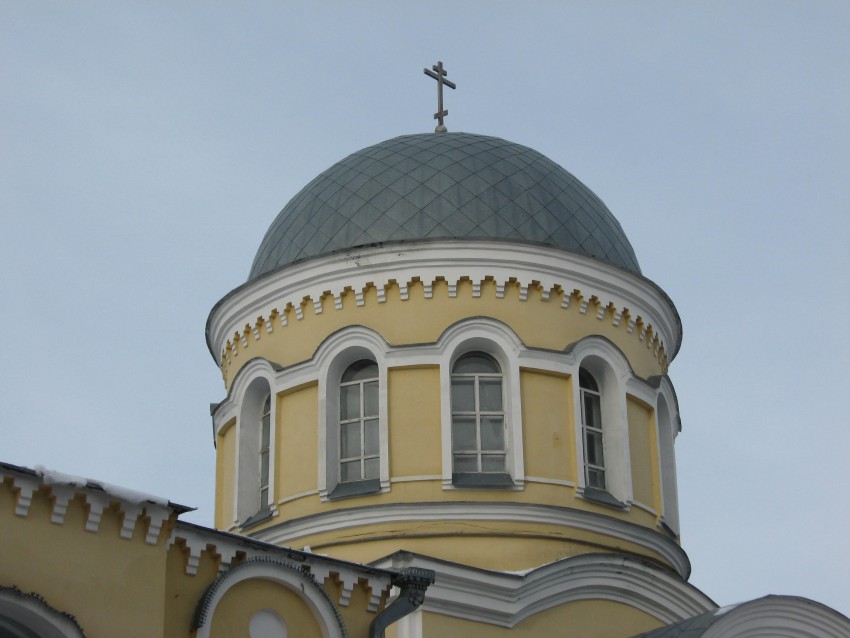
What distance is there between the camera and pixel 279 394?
61.9 feet

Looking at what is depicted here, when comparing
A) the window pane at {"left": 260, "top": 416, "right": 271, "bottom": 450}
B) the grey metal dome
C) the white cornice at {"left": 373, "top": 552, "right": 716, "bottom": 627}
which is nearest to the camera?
the white cornice at {"left": 373, "top": 552, "right": 716, "bottom": 627}

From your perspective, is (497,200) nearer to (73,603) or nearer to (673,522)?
(673,522)

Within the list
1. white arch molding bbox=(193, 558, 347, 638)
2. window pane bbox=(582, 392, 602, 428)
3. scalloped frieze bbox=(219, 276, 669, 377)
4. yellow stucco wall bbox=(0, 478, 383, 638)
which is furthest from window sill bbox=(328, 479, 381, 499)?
yellow stucco wall bbox=(0, 478, 383, 638)

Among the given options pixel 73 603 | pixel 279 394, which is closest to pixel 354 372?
pixel 279 394

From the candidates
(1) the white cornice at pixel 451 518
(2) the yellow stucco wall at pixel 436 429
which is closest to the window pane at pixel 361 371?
(2) the yellow stucco wall at pixel 436 429

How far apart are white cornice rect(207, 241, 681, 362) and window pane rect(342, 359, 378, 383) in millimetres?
715

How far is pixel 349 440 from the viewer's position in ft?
60.2

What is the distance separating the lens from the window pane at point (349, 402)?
18453mm

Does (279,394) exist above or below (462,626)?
above

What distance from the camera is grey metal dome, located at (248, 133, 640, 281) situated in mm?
18953

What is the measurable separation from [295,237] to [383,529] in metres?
4.01

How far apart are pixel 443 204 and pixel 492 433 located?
2.78 m

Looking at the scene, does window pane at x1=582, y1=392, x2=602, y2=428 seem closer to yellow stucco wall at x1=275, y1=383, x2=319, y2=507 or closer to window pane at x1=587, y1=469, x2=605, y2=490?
window pane at x1=587, y1=469, x2=605, y2=490

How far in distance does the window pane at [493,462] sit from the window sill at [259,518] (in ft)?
7.99
